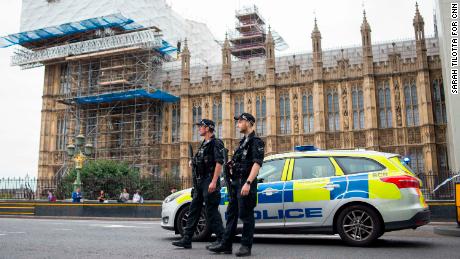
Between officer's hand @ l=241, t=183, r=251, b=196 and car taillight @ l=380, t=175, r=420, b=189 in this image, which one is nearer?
officer's hand @ l=241, t=183, r=251, b=196

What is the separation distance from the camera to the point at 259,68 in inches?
1416

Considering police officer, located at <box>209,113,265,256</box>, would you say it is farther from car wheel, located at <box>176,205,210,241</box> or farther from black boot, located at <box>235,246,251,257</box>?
car wheel, located at <box>176,205,210,241</box>

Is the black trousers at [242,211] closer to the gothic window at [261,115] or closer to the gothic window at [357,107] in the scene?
the gothic window at [357,107]

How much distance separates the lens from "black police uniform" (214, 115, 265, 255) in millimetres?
5586

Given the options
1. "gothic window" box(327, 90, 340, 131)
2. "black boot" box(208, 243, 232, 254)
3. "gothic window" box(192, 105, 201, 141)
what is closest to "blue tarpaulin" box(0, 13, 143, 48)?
"gothic window" box(192, 105, 201, 141)

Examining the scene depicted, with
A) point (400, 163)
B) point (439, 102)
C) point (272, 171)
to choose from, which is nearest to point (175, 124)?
point (439, 102)

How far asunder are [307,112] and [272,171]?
83.1 ft

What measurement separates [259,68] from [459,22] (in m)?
20.0

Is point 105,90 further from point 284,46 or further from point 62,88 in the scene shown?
point 284,46

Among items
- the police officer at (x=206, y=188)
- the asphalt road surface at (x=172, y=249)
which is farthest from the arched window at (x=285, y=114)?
the police officer at (x=206, y=188)

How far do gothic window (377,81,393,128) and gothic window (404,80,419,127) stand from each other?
1.11 m

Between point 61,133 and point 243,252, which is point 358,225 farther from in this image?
point 61,133

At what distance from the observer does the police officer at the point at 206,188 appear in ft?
20.2

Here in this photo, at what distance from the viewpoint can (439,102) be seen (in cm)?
2925
